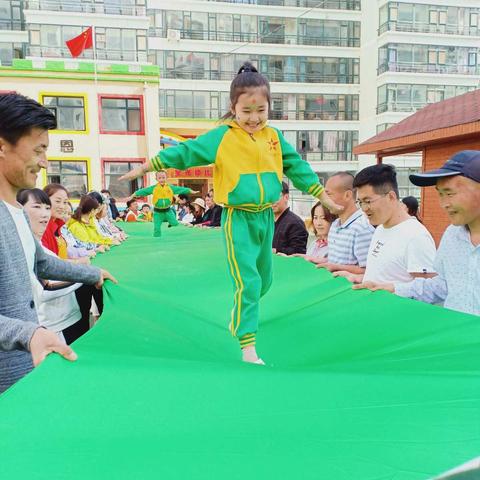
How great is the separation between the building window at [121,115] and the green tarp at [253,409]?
720 inches

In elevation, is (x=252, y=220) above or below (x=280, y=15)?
below

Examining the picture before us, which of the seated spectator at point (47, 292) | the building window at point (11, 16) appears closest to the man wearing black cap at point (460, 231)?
the seated spectator at point (47, 292)

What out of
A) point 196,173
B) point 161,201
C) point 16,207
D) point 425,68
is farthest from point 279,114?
point 16,207

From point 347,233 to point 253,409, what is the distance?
2358mm

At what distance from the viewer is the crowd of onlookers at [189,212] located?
356 inches

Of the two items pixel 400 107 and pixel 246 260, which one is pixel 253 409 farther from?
pixel 400 107

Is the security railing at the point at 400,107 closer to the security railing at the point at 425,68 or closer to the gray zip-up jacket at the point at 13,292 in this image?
the security railing at the point at 425,68

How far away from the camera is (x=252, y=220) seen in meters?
2.27

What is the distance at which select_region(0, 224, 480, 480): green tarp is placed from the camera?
932 mm

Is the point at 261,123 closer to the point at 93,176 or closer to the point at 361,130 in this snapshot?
the point at 93,176

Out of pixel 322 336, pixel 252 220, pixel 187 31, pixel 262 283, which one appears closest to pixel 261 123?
pixel 252 220

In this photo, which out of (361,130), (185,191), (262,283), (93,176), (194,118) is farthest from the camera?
(361,130)

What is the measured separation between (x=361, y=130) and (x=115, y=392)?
28.6 m

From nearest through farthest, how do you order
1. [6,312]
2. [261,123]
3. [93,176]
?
[6,312] < [261,123] < [93,176]
